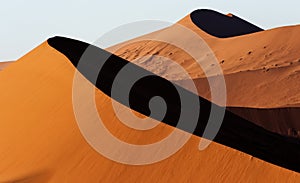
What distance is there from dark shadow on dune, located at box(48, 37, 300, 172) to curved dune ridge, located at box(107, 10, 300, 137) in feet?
10.9

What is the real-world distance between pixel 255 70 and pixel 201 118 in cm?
998

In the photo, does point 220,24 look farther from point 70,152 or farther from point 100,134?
point 70,152

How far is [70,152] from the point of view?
6.68 metres

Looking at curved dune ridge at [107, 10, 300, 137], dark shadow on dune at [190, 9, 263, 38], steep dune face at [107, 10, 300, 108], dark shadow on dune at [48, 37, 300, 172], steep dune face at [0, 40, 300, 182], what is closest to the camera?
steep dune face at [0, 40, 300, 182]

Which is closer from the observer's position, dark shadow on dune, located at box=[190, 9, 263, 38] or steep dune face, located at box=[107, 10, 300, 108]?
steep dune face, located at box=[107, 10, 300, 108]

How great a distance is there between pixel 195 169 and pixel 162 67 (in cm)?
1507

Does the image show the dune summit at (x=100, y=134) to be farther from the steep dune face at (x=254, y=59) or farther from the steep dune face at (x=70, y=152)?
the steep dune face at (x=254, y=59)

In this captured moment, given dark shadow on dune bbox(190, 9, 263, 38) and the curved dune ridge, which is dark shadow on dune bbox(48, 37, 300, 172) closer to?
the curved dune ridge

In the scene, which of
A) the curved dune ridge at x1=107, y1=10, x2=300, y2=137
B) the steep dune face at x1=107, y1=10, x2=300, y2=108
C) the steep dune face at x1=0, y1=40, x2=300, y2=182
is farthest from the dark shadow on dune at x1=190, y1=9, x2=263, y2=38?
the steep dune face at x1=0, y1=40, x2=300, y2=182

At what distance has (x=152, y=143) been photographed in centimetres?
646

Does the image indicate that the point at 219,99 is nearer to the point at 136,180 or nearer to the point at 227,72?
the point at 227,72

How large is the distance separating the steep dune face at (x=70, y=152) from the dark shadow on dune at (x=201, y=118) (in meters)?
0.23

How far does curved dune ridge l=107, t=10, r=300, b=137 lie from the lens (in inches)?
454

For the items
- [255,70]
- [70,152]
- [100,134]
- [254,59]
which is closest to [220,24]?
[254,59]
